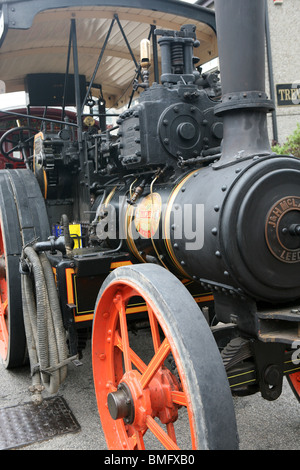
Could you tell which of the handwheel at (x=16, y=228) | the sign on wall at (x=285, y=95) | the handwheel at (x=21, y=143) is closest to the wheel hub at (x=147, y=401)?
the handwheel at (x=16, y=228)

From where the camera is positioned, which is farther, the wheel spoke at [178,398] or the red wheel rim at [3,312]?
the red wheel rim at [3,312]

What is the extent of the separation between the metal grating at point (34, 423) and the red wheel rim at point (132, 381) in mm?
589

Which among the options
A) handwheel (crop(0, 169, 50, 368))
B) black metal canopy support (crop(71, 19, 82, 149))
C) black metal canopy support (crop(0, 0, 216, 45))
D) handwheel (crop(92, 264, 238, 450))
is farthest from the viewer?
black metal canopy support (crop(71, 19, 82, 149))

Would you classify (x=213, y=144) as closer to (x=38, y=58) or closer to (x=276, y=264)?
(x=276, y=264)

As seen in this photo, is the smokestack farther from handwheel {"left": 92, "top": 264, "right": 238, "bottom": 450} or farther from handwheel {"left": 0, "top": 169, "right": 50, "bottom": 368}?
handwheel {"left": 0, "top": 169, "right": 50, "bottom": 368}

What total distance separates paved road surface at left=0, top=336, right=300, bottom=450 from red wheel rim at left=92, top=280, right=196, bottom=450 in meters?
0.49

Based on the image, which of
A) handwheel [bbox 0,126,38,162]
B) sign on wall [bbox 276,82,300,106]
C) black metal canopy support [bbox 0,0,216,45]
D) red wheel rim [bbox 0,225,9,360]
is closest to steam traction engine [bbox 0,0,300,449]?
red wheel rim [bbox 0,225,9,360]

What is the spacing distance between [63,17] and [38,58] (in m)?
1.40

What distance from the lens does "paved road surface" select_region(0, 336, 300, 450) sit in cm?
235

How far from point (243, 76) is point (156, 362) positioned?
1102mm

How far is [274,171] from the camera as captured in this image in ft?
5.51

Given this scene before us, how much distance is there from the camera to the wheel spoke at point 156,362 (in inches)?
61.2

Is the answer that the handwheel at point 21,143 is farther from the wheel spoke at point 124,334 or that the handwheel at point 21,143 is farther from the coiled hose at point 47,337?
the wheel spoke at point 124,334
